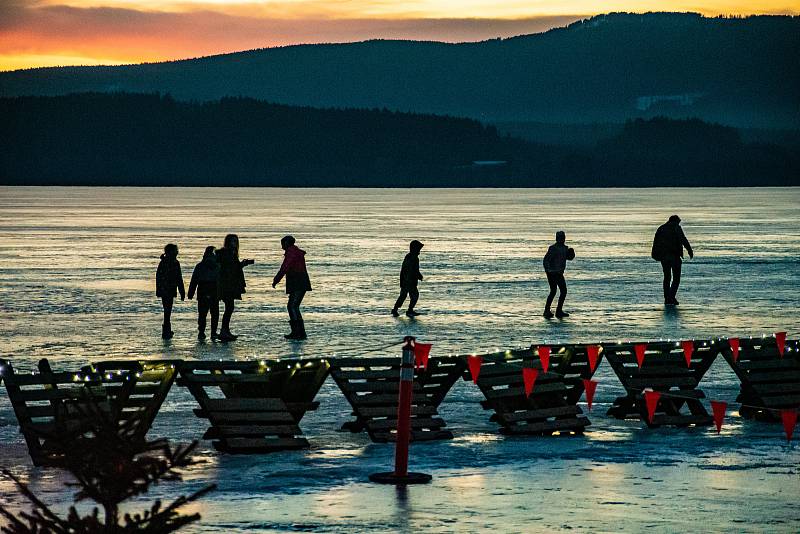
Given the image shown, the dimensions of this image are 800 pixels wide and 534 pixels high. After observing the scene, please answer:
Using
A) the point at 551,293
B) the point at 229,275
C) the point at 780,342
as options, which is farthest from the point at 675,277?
the point at 780,342

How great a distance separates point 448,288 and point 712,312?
7964mm

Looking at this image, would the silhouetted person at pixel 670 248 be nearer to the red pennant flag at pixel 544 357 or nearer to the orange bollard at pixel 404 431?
the red pennant flag at pixel 544 357

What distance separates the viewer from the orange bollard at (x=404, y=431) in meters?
11.3

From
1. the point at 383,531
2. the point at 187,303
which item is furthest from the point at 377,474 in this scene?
the point at 187,303

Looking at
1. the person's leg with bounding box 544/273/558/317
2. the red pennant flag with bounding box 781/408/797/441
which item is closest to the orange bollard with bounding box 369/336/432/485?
the red pennant flag with bounding box 781/408/797/441

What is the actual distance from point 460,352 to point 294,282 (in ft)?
11.7

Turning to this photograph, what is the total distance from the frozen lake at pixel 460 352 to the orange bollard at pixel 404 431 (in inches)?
8.2

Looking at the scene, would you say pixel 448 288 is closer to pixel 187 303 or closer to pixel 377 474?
pixel 187 303

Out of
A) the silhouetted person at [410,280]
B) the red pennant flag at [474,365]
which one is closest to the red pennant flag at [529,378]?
the red pennant flag at [474,365]

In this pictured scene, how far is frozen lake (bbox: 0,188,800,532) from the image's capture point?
409 inches

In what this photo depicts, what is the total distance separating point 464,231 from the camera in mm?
73062

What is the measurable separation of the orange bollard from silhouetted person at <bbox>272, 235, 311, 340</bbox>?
1019cm

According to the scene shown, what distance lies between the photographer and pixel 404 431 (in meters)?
11.4

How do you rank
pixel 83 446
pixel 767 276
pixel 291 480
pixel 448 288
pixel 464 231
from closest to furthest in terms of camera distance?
pixel 83 446 < pixel 291 480 < pixel 448 288 < pixel 767 276 < pixel 464 231
